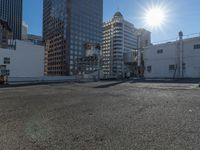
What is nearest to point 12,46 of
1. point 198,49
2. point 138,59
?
point 138,59

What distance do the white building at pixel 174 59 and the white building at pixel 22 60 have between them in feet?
86.0

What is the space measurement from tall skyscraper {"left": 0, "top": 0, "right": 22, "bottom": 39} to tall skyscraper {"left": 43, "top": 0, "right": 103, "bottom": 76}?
16.9 meters

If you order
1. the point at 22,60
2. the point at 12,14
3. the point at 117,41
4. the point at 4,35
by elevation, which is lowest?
the point at 22,60

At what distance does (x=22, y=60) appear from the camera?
48.3m

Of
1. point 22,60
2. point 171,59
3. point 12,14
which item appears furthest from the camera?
point 12,14

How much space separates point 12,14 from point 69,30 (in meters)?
30.2

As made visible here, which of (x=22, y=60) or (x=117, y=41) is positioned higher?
(x=117, y=41)

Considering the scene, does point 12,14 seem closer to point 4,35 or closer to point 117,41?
point 117,41

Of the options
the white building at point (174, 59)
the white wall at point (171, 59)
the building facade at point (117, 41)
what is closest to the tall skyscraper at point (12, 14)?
the building facade at point (117, 41)

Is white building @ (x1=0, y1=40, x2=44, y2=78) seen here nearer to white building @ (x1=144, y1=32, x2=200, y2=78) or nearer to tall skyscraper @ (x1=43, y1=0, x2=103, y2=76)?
white building @ (x1=144, y1=32, x2=200, y2=78)

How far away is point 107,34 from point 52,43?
3388 centimetres

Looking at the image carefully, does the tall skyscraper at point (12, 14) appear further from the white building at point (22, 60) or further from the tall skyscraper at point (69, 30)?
the white building at point (22, 60)

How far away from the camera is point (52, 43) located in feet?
408

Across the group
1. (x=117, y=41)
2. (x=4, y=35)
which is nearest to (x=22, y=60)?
(x=4, y=35)
